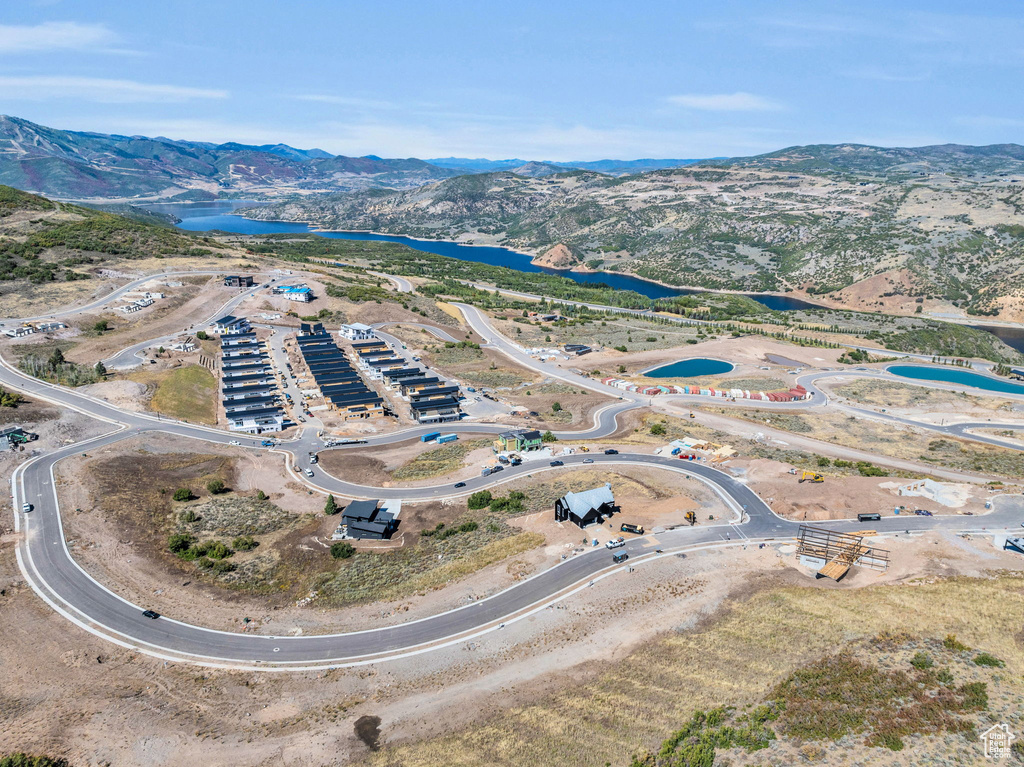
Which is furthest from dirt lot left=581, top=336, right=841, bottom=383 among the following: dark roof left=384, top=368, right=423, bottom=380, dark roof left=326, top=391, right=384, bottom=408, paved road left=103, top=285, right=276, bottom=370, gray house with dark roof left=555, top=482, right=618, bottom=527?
paved road left=103, top=285, right=276, bottom=370

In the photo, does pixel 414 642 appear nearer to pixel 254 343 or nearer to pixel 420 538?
pixel 420 538

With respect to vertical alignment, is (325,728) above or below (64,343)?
below

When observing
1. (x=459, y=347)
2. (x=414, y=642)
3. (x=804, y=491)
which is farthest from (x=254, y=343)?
(x=804, y=491)

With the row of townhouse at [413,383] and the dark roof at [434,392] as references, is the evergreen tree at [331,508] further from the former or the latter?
the dark roof at [434,392]

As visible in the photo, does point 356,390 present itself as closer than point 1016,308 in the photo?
Yes

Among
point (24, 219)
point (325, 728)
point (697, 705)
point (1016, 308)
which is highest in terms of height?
point (24, 219)

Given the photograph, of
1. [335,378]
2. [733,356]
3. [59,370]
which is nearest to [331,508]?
[335,378]

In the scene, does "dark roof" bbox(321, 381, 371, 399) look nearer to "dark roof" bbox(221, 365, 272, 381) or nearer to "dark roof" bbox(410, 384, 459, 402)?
"dark roof" bbox(410, 384, 459, 402)
